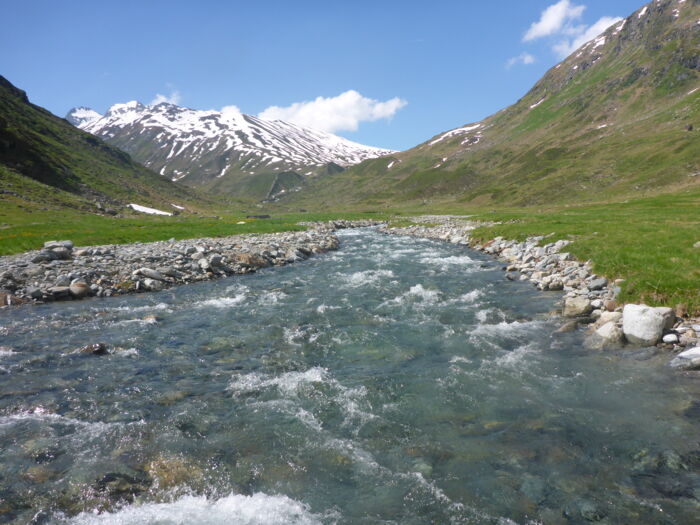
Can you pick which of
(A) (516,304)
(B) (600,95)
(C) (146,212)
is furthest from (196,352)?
(B) (600,95)

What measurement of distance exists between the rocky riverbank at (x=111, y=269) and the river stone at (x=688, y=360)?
2345 cm

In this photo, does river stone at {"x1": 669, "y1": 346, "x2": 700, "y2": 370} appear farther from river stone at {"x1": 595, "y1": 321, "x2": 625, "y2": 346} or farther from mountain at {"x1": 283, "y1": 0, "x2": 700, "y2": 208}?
mountain at {"x1": 283, "y1": 0, "x2": 700, "y2": 208}

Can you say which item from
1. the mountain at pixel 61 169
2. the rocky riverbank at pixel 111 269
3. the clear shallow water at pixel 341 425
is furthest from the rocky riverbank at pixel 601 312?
the mountain at pixel 61 169

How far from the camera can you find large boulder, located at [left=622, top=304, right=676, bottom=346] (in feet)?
36.9

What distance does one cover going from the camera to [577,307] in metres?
14.4

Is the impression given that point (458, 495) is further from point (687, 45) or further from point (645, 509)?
point (687, 45)

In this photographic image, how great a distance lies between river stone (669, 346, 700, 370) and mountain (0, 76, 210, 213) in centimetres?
7765

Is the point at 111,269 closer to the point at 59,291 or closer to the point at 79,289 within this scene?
the point at 79,289

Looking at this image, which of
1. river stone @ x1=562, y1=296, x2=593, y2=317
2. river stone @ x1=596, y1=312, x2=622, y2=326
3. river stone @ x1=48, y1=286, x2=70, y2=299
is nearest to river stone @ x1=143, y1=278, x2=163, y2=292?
river stone @ x1=48, y1=286, x2=70, y2=299

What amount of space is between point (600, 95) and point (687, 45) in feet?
117

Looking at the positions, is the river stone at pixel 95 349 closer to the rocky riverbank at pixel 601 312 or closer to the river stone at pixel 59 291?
the river stone at pixel 59 291

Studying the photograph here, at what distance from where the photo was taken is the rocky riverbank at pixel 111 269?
64.1 feet

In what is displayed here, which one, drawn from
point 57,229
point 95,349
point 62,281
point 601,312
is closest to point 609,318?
point 601,312

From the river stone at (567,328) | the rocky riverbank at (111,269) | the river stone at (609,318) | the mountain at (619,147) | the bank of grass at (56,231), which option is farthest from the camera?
the mountain at (619,147)
